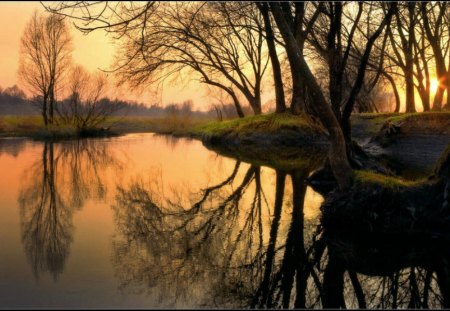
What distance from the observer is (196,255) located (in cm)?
681

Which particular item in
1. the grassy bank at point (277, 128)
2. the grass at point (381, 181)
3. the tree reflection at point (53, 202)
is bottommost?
the tree reflection at point (53, 202)

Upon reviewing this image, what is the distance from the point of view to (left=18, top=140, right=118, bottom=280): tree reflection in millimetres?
6793

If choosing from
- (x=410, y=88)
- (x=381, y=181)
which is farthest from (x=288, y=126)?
(x=381, y=181)

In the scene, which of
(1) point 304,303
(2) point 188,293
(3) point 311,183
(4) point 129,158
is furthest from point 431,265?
(4) point 129,158

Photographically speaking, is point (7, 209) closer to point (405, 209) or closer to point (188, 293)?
point (188, 293)

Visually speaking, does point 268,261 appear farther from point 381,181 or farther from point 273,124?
point 273,124

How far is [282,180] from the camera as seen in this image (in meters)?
14.2

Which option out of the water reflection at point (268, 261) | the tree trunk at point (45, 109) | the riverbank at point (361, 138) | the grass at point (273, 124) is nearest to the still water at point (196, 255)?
the water reflection at point (268, 261)

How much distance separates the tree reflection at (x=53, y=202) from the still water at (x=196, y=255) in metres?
0.03

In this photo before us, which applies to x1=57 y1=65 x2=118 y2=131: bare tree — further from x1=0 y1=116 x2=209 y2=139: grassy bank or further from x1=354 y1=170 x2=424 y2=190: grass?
x1=354 y1=170 x2=424 y2=190: grass

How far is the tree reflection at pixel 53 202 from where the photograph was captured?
6.79m

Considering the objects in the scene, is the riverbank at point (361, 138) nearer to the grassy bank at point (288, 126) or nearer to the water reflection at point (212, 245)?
the grassy bank at point (288, 126)

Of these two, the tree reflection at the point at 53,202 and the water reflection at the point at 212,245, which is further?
the tree reflection at the point at 53,202

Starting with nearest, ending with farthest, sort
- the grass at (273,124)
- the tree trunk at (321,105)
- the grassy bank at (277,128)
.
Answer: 1. the tree trunk at (321,105)
2. the grassy bank at (277,128)
3. the grass at (273,124)
